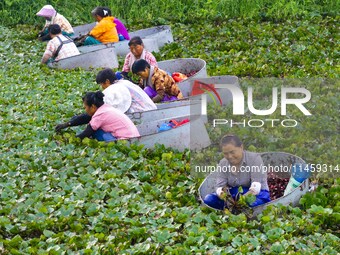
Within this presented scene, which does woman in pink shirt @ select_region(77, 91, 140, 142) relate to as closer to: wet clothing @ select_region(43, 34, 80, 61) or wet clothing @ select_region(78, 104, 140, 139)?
wet clothing @ select_region(78, 104, 140, 139)

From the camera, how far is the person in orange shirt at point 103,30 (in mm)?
15258

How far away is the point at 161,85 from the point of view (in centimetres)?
1146

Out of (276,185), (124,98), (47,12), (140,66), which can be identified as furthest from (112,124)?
(47,12)

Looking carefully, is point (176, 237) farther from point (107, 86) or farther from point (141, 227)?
point (107, 86)

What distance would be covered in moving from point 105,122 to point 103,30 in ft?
18.4

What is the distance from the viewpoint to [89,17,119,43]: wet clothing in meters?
15.3

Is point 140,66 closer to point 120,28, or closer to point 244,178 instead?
point 244,178

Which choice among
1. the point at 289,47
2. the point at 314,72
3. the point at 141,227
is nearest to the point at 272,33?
the point at 289,47

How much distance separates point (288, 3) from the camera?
1773cm

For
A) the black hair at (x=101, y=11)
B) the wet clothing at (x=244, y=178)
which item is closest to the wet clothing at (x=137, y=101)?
the wet clothing at (x=244, y=178)

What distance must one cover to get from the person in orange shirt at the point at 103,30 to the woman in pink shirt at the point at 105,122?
5398mm

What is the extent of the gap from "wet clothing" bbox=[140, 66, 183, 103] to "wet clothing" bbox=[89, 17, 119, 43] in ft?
12.4

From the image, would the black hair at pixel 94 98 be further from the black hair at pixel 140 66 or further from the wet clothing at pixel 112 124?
the black hair at pixel 140 66

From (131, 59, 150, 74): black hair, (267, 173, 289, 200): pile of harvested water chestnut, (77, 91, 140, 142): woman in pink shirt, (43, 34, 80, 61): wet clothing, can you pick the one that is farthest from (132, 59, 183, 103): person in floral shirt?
(43, 34, 80, 61): wet clothing
